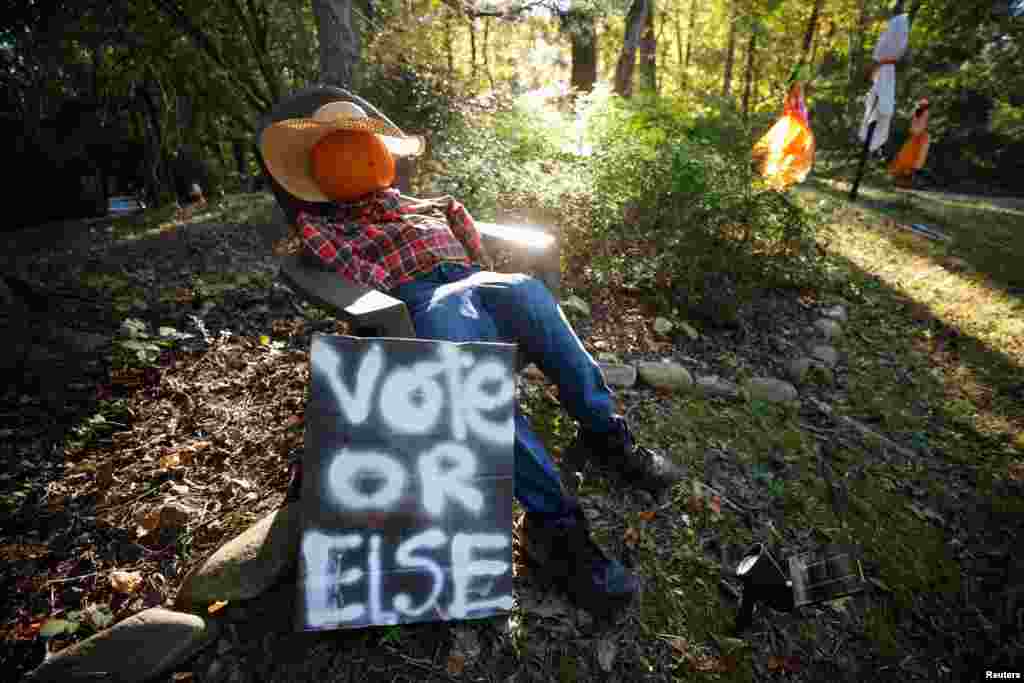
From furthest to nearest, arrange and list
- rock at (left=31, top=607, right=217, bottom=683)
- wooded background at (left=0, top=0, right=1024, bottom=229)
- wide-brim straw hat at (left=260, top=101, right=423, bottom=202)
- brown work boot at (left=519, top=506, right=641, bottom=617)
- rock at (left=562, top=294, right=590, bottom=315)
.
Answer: wooded background at (left=0, top=0, right=1024, bottom=229), rock at (left=562, top=294, right=590, bottom=315), wide-brim straw hat at (left=260, top=101, right=423, bottom=202), brown work boot at (left=519, top=506, right=641, bottom=617), rock at (left=31, top=607, right=217, bottom=683)

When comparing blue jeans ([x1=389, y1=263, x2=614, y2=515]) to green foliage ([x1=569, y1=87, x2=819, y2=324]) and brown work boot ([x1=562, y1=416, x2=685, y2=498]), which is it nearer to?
brown work boot ([x1=562, y1=416, x2=685, y2=498])

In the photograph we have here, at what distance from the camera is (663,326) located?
10.8 feet

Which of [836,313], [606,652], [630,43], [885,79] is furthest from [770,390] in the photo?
[630,43]

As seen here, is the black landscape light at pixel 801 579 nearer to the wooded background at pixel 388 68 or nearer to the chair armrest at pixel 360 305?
the chair armrest at pixel 360 305

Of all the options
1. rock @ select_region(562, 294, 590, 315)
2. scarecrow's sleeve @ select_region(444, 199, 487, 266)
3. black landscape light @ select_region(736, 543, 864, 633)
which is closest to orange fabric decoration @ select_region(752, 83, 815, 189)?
rock @ select_region(562, 294, 590, 315)

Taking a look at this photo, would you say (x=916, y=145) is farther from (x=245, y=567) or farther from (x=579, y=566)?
(x=245, y=567)

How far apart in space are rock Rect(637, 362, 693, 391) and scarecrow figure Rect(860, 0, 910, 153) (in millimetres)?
6811

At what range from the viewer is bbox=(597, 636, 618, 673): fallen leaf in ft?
4.93

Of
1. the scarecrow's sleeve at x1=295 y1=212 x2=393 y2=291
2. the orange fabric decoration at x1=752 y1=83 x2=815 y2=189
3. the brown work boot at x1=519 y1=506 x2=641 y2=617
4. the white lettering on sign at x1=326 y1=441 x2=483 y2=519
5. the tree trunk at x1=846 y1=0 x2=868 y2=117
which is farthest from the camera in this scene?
the tree trunk at x1=846 y1=0 x2=868 y2=117

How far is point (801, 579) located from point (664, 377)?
1.45 m

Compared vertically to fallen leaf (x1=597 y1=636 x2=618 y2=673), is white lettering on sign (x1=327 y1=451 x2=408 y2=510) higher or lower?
higher

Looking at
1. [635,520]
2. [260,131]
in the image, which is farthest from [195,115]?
[635,520]

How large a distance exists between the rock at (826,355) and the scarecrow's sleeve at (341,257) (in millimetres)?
2928

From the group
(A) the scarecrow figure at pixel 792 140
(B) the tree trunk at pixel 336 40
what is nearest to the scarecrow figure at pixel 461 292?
(B) the tree trunk at pixel 336 40
